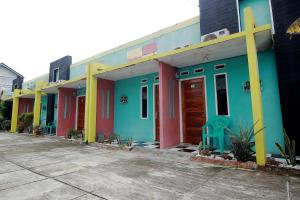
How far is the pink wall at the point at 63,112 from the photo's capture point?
10.9 metres

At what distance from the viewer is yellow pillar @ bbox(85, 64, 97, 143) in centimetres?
791

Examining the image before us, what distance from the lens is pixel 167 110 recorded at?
6.26 meters

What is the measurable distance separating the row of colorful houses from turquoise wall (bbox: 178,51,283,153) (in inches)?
0.9

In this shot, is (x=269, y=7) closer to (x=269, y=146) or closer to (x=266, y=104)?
(x=266, y=104)

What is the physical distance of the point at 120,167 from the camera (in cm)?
420

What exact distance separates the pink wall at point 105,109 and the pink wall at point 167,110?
3.73m

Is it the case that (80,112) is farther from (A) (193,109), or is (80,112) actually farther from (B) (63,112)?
(A) (193,109)

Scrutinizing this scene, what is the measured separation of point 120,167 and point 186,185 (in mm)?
1723

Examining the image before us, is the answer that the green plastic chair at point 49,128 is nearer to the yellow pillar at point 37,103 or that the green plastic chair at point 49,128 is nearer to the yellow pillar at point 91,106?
the yellow pillar at point 37,103

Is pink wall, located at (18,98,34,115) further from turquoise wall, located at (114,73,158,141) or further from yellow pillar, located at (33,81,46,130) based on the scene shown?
turquoise wall, located at (114,73,158,141)

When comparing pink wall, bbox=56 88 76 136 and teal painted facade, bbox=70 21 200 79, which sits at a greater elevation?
teal painted facade, bbox=70 21 200 79

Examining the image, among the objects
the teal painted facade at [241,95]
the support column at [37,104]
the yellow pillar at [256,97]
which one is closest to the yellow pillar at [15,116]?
the support column at [37,104]

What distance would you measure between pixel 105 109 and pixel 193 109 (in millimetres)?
4364

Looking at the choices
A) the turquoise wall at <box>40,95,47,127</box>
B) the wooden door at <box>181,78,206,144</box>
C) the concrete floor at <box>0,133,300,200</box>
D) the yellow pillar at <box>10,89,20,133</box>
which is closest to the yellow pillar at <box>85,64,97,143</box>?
the concrete floor at <box>0,133,300,200</box>
